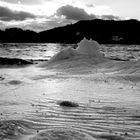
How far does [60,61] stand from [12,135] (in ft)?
58.8

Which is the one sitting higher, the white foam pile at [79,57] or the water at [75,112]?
the white foam pile at [79,57]

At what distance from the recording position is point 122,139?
5398mm

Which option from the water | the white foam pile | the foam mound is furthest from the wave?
the water

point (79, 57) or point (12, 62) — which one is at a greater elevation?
point (79, 57)

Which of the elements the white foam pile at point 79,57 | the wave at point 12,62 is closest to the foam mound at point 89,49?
the white foam pile at point 79,57

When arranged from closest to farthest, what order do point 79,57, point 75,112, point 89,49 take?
point 75,112 → point 79,57 → point 89,49

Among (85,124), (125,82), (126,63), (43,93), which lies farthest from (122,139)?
(126,63)

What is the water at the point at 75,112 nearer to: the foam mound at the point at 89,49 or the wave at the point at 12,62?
the foam mound at the point at 89,49

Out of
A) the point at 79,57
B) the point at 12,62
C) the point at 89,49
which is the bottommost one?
the point at 12,62

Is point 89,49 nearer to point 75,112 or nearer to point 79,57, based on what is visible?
point 79,57

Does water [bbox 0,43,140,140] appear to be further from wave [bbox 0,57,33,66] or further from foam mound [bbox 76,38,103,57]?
wave [bbox 0,57,33,66]

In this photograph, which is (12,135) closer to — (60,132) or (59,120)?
(60,132)

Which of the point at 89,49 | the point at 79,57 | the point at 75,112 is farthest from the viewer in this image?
the point at 89,49

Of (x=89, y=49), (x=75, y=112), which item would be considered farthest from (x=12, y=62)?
(x=75, y=112)
